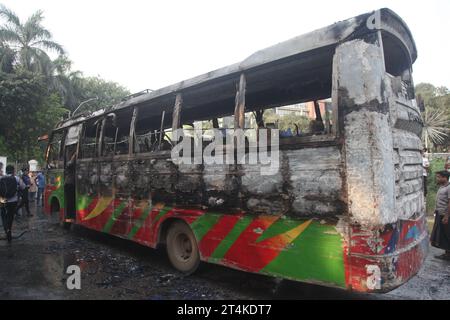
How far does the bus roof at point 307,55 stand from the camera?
11.8 ft

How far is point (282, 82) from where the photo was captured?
4949 mm

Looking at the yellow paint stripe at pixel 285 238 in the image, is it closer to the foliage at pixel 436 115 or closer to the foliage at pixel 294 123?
the foliage at pixel 294 123

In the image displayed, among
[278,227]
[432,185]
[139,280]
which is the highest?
[432,185]

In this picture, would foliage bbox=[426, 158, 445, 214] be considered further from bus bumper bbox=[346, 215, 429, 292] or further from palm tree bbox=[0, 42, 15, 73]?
palm tree bbox=[0, 42, 15, 73]

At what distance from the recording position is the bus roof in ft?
11.8

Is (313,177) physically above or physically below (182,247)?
above

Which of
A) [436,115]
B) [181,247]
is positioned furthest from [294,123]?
[436,115]

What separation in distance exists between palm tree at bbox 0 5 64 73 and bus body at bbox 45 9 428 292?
21.4m

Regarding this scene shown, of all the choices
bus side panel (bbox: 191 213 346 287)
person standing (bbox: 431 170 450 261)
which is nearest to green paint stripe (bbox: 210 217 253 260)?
bus side panel (bbox: 191 213 346 287)

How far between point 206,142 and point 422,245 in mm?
3026

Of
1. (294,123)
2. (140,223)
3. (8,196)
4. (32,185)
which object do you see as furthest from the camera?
(32,185)

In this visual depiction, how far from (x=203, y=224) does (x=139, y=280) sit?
1.26 m

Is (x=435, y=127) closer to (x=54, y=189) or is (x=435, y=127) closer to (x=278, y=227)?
(x=54, y=189)

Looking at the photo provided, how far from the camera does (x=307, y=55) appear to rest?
3.94 metres
